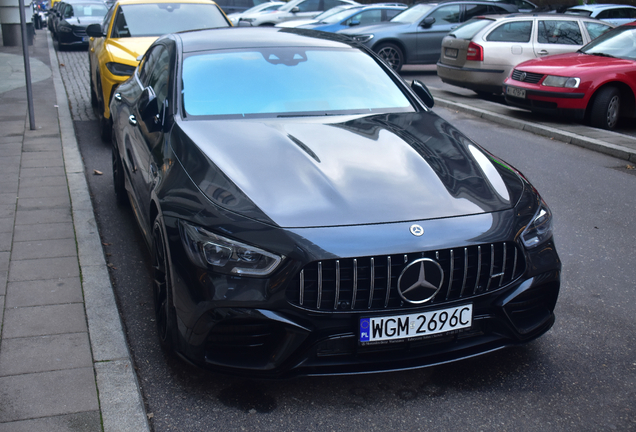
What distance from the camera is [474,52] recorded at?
11680mm

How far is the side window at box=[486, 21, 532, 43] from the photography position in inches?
465

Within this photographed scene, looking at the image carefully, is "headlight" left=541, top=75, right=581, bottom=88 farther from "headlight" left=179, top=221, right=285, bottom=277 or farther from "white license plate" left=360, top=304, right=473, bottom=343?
"headlight" left=179, top=221, right=285, bottom=277

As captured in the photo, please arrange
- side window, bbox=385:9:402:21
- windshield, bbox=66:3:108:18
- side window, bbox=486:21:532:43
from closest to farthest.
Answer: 1. side window, bbox=486:21:532:43
2. side window, bbox=385:9:402:21
3. windshield, bbox=66:3:108:18

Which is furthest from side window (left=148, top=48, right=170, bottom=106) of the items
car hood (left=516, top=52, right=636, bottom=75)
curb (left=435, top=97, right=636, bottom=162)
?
car hood (left=516, top=52, right=636, bottom=75)

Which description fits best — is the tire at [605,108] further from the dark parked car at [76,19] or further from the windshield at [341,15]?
the dark parked car at [76,19]

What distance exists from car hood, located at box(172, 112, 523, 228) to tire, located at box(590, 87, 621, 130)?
20.2 feet

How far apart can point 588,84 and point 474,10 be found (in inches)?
285

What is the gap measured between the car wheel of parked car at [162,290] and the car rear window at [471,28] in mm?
9847

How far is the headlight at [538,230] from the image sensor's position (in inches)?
118

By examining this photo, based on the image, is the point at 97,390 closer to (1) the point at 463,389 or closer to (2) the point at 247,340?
(2) the point at 247,340

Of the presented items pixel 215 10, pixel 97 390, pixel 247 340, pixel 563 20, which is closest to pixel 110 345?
pixel 97 390

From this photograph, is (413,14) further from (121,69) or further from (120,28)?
(121,69)

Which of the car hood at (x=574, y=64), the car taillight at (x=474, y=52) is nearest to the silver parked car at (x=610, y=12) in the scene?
the car taillight at (x=474, y=52)

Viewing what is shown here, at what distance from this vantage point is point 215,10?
9.30 meters
